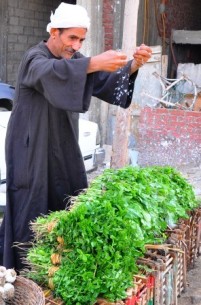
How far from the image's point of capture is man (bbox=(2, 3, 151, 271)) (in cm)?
317

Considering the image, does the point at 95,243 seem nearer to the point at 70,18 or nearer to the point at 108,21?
the point at 70,18

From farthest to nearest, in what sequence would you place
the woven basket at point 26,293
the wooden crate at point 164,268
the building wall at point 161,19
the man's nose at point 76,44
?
the building wall at point 161,19 → the man's nose at point 76,44 → the wooden crate at point 164,268 → the woven basket at point 26,293

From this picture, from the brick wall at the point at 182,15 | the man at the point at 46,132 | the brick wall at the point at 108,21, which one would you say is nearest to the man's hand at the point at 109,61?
the man at the point at 46,132

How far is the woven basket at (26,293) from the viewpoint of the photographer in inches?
100

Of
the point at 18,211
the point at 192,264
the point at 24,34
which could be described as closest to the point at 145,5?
the point at 24,34

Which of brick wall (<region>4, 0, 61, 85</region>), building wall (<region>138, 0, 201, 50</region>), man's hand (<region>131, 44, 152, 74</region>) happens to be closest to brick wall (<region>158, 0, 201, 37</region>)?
building wall (<region>138, 0, 201, 50</region>)

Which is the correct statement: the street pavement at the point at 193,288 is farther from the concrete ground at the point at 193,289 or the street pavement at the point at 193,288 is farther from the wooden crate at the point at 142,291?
the wooden crate at the point at 142,291

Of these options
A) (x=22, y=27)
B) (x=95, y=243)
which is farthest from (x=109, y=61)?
(x=22, y=27)

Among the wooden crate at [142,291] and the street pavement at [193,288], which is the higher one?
the wooden crate at [142,291]

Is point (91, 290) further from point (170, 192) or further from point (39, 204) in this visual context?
point (170, 192)

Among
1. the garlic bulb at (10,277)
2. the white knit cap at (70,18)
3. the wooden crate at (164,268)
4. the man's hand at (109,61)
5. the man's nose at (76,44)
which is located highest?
the white knit cap at (70,18)

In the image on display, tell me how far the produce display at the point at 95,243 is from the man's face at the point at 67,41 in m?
0.84

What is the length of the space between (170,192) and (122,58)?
1.21 metres

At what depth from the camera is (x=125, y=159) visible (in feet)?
21.7
